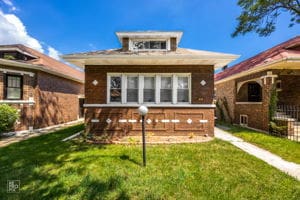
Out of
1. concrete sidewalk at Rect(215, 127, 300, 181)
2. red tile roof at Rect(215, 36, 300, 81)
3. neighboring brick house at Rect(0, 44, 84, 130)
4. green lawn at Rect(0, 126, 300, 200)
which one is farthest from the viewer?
neighboring brick house at Rect(0, 44, 84, 130)

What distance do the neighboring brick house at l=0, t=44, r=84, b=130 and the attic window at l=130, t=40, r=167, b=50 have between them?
19.1 feet

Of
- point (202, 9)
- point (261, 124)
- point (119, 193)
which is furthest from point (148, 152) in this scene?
point (202, 9)

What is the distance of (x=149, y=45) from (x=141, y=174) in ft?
22.0

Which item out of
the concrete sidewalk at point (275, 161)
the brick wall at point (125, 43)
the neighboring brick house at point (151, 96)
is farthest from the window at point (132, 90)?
the concrete sidewalk at point (275, 161)

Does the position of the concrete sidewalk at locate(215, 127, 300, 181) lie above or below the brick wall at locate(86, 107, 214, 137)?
below

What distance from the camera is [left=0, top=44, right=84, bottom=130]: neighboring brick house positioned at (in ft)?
29.8

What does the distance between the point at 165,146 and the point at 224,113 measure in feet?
31.8

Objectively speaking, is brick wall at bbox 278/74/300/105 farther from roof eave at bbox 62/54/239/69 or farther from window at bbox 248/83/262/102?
roof eave at bbox 62/54/239/69

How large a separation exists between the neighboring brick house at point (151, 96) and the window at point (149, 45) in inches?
50.9

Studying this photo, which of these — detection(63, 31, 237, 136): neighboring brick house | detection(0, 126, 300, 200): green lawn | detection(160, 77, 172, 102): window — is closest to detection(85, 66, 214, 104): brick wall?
detection(63, 31, 237, 136): neighboring brick house

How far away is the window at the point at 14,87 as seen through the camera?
9078mm

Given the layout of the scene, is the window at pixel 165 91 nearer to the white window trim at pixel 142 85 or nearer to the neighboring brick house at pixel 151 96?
the neighboring brick house at pixel 151 96

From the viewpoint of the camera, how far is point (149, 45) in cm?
884

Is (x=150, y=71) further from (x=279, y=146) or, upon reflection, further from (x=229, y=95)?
(x=229, y=95)
